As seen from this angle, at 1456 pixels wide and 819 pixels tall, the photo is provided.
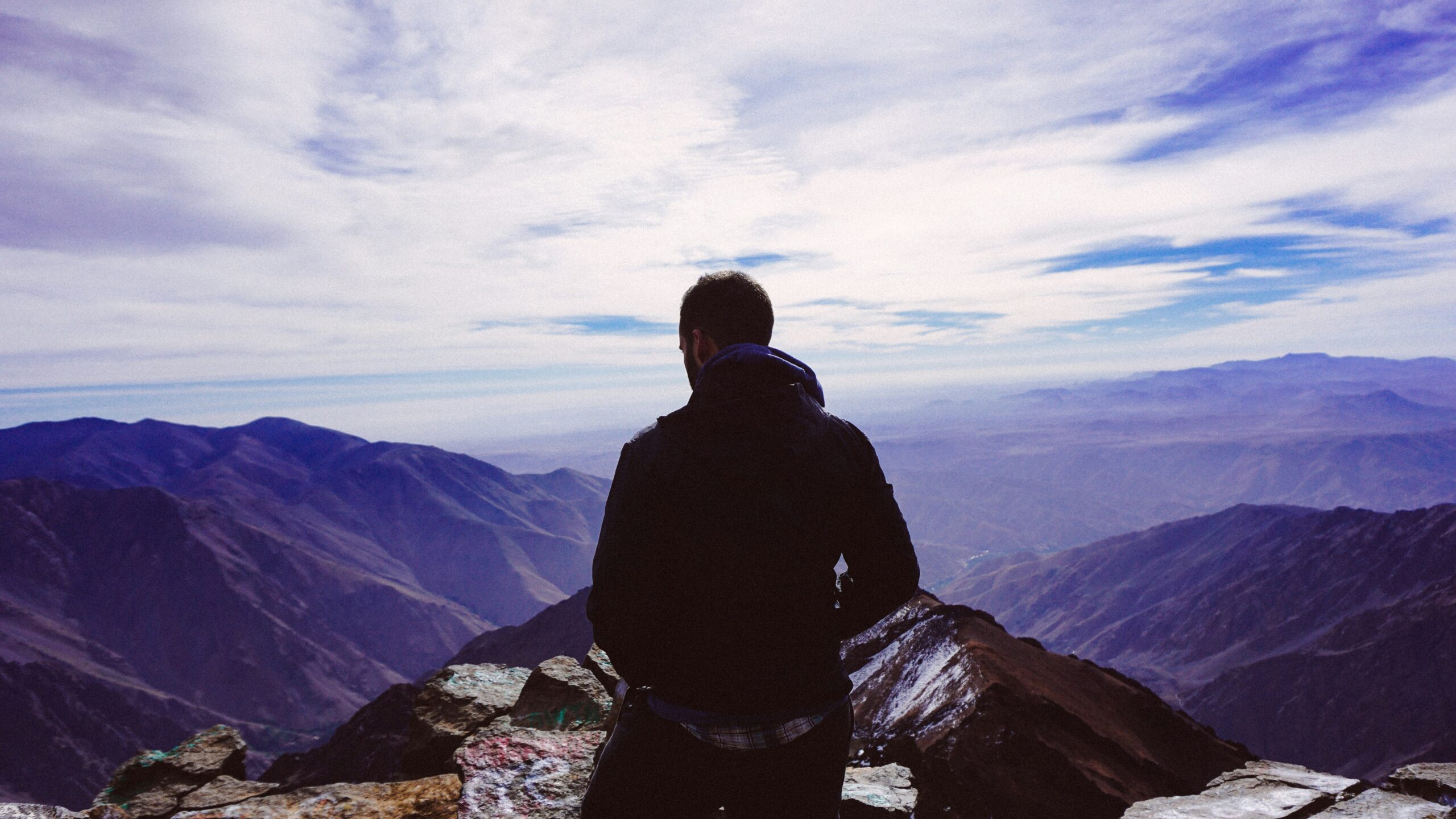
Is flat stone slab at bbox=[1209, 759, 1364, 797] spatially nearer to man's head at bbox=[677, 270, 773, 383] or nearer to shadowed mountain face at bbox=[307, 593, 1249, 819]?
shadowed mountain face at bbox=[307, 593, 1249, 819]

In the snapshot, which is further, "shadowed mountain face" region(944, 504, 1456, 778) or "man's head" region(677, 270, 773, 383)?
"shadowed mountain face" region(944, 504, 1456, 778)

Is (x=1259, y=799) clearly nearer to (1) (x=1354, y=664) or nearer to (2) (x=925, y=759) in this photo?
(2) (x=925, y=759)

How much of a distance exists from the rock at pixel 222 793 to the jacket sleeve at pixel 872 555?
7607mm

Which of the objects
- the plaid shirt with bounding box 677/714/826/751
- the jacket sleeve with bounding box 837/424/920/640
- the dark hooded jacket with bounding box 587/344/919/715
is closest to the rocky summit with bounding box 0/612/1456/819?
the plaid shirt with bounding box 677/714/826/751

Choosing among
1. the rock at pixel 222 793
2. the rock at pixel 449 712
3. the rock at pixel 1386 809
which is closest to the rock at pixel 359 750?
the rock at pixel 222 793

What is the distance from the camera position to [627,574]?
3.54 meters

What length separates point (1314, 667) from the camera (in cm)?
14388

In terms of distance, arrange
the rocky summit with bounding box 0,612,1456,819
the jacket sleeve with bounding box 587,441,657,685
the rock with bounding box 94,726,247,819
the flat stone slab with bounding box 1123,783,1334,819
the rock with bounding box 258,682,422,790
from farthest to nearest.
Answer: the rock with bounding box 258,682,422,790
the rock with bounding box 94,726,247,819
the flat stone slab with bounding box 1123,783,1334,819
the rocky summit with bounding box 0,612,1456,819
the jacket sleeve with bounding box 587,441,657,685

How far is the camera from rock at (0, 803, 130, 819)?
18.7ft

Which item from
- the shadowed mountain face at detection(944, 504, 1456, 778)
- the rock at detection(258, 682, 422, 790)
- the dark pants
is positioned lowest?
the shadowed mountain face at detection(944, 504, 1456, 778)

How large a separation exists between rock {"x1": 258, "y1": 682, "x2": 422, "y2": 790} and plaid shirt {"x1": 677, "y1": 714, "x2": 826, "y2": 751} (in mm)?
50782

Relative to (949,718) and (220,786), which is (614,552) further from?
(220,786)

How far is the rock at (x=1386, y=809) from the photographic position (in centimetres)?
600

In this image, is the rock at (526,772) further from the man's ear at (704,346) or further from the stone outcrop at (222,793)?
the man's ear at (704,346)
